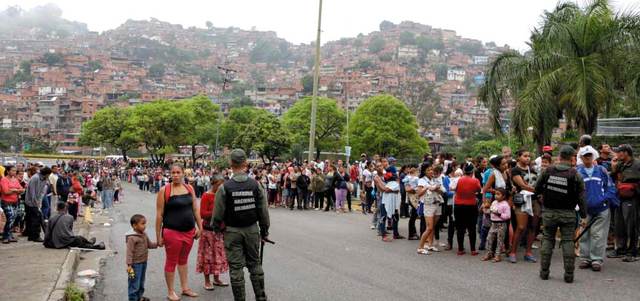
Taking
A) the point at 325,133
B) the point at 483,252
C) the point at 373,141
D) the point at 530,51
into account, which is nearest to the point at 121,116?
the point at 325,133

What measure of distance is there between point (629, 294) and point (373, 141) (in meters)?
56.8

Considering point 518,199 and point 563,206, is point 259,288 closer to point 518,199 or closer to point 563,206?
point 563,206

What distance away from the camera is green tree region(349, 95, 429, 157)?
64.1 metres

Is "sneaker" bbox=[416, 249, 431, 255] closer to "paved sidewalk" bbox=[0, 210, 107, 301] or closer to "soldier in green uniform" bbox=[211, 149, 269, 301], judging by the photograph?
"soldier in green uniform" bbox=[211, 149, 269, 301]

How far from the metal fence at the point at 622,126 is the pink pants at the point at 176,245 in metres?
11.2

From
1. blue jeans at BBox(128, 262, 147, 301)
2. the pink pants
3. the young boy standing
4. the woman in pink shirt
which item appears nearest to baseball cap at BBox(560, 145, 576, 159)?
the pink pants

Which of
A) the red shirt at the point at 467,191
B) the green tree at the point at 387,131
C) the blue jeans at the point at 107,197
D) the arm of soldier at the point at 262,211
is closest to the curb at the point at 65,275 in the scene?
the arm of soldier at the point at 262,211

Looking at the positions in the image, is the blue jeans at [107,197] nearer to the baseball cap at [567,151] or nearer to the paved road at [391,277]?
the paved road at [391,277]

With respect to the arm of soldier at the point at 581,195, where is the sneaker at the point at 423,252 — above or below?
below

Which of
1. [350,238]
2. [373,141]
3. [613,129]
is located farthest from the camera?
[373,141]

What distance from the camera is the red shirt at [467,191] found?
10250 millimetres

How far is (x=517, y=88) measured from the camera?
18516 mm

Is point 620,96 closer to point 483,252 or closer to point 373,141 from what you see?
point 483,252

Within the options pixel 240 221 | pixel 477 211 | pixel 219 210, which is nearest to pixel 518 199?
pixel 477 211
